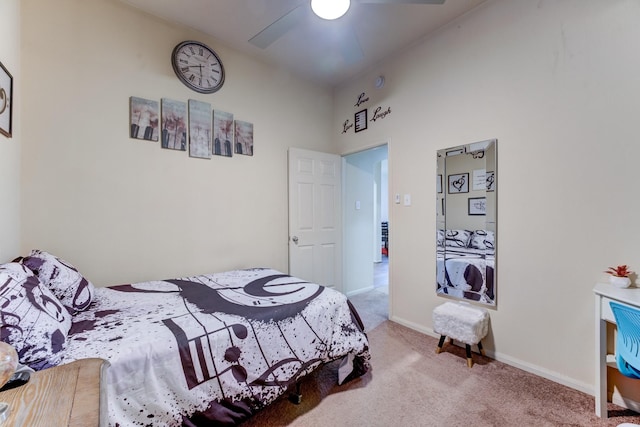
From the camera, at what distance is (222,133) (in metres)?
2.87

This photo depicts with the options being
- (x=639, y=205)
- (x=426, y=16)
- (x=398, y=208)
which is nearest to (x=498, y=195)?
(x=639, y=205)

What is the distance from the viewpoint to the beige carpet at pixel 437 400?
63.9 inches

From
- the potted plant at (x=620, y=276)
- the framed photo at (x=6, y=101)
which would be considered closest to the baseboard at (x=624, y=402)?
the potted plant at (x=620, y=276)

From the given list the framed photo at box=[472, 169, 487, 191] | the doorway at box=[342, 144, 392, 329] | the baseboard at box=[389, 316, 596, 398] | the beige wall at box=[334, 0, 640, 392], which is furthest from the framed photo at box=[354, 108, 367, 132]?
the baseboard at box=[389, 316, 596, 398]

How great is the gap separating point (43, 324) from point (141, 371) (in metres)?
0.45

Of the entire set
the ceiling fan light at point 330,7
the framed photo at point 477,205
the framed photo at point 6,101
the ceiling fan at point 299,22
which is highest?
the ceiling fan at point 299,22

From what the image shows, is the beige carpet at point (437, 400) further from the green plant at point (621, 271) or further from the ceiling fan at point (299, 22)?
the ceiling fan at point (299, 22)

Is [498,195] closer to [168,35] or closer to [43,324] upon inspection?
[43,324]

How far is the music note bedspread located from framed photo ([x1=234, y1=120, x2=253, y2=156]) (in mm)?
1518

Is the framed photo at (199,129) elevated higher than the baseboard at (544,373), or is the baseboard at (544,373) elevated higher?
the framed photo at (199,129)

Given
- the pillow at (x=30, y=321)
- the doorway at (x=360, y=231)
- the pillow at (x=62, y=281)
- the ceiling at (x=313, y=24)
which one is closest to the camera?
the pillow at (x=30, y=321)

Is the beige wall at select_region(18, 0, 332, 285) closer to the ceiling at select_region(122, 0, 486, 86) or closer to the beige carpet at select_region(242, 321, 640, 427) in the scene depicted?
the ceiling at select_region(122, 0, 486, 86)

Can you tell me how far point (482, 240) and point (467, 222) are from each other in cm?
20

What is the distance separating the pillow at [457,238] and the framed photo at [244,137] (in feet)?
7.32
